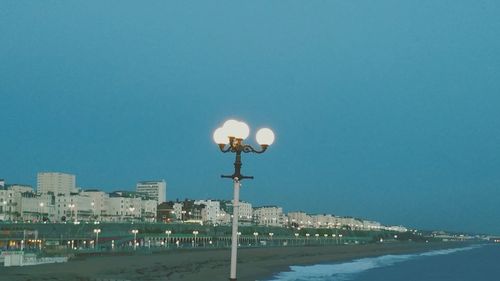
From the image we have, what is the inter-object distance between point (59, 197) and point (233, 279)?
575 ft

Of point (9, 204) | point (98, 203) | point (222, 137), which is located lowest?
point (9, 204)

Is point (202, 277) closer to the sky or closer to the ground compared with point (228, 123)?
closer to the ground

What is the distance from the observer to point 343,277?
62.8 meters

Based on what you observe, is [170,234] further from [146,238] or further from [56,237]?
[56,237]

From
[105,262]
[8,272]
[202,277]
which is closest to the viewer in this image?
[8,272]

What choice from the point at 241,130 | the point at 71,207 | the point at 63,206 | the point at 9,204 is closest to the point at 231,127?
the point at 241,130

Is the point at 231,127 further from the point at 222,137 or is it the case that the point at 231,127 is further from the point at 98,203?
the point at 98,203

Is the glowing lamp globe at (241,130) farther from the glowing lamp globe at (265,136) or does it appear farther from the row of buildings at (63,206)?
the row of buildings at (63,206)

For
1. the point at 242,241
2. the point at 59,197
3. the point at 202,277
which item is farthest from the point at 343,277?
the point at 59,197

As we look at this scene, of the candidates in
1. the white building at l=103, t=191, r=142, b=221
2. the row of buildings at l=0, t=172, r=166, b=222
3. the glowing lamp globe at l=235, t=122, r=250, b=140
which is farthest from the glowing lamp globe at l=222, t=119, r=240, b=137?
the white building at l=103, t=191, r=142, b=221

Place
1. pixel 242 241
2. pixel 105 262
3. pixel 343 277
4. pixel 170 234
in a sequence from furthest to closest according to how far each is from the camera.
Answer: pixel 242 241
pixel 170 234
pixel 343 277
pixel 105 262

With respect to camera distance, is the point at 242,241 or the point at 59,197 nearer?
the point at 242,241

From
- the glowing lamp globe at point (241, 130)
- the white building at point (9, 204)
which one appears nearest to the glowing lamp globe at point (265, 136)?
the glowing lamp globe at point (241, 130)

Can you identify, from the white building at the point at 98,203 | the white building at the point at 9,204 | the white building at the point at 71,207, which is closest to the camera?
the white building at the point at 9,204
